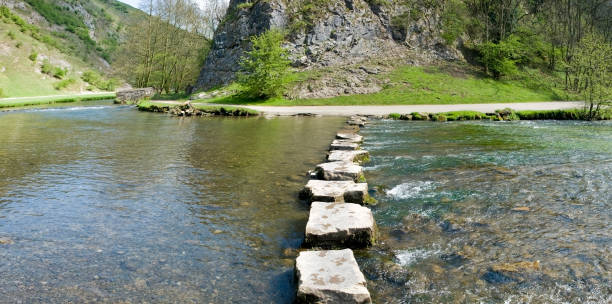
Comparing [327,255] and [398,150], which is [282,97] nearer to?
[398,150]

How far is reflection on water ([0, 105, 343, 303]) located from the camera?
4.65m

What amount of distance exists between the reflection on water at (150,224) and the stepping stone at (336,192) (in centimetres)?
40

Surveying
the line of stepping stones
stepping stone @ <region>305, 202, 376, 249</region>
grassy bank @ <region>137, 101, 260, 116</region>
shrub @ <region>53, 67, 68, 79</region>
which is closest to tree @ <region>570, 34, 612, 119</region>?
grassy bank @ <region>137, 101, 260, 116</region>

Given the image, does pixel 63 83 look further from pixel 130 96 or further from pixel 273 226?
pixel 273 226

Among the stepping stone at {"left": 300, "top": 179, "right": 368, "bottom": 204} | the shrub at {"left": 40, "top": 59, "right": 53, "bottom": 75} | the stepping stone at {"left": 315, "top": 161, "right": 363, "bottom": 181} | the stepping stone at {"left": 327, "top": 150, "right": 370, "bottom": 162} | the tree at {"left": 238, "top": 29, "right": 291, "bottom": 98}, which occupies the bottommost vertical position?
the stepping stone at {"left": 300, "top": 179, "right": 368, "bottom": 204}

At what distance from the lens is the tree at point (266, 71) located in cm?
4275

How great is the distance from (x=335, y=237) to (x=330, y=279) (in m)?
1.44

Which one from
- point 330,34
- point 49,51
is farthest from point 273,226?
point 49,51

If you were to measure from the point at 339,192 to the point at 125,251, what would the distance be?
386cm

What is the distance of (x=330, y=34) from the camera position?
168 feet

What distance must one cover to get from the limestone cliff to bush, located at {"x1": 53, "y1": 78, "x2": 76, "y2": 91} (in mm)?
28628

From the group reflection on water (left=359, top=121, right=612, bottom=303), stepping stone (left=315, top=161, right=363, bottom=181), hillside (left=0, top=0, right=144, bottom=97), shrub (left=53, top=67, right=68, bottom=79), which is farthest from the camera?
shrub (left=53, top=67, right=68, bottom=79)

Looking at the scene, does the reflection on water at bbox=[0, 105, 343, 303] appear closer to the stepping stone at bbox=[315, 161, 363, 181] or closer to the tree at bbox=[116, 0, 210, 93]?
the stepping stone at bbox=[315, 161, 363, 181]

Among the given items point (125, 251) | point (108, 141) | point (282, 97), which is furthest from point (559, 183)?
point (282, 97)
